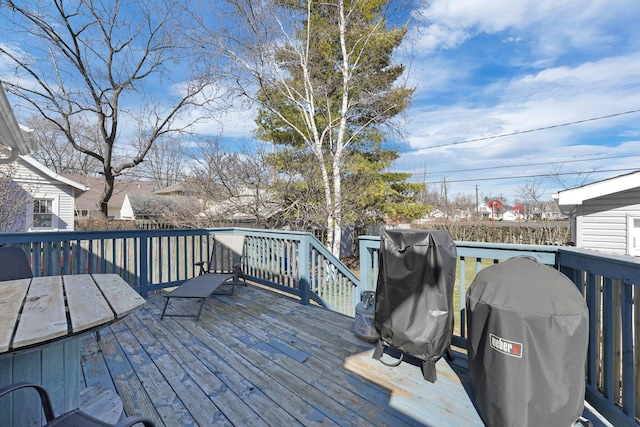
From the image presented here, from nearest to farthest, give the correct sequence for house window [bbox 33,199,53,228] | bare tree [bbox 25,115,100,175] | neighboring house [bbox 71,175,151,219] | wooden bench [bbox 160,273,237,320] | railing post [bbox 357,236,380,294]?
railing post [bbox 357,236,380,294] < wooden bench [bbox 160,273,237,320] < house window [bbox 33,199,53,228] < bare tree [bbox 25,115,100,175] < neighboring house [bbox 71,175,151,219]

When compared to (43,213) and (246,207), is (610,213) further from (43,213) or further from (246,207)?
(43,213)

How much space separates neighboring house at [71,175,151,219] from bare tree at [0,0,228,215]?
6.48m

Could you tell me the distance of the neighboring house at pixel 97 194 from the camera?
18625 mm

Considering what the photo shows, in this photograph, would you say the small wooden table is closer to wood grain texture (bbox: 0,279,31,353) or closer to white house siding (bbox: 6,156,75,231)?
wood grain texture (bbox: 0,279,31,353)

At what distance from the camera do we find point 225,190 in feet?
29.5

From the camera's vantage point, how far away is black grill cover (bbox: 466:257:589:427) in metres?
1.47

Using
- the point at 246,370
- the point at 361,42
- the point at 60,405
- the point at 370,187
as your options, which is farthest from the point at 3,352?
the point at 361,42

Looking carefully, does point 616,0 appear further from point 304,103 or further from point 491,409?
point 491,409

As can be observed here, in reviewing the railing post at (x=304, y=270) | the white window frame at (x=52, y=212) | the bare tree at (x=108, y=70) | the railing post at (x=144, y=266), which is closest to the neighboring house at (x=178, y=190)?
the bare tree at (x=108, y=70)

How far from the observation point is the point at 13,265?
102 inches

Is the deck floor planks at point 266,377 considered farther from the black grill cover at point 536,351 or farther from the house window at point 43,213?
the house window at point 43,213

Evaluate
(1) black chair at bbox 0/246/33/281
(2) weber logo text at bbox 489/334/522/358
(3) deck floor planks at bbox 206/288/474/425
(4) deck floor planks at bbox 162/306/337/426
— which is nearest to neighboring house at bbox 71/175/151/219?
(1) black chair at bbox 0/246/33/281

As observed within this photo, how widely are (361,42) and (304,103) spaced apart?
2.46 m

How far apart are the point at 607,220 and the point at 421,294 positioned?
7.61 m
